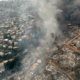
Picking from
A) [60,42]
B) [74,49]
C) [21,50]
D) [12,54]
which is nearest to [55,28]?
[60,42]

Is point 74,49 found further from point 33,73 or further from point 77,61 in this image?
point 33,73

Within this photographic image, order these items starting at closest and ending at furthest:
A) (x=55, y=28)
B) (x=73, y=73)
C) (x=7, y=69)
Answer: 1. (x=73, y=73)
2. (x=7, y=69)
3. (x=55, y=28)

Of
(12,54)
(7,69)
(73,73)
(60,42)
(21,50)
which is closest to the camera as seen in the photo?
(73,73)

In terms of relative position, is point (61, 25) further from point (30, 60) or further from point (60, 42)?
point (30, 60)

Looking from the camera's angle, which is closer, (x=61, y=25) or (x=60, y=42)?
(x=60, y=42)

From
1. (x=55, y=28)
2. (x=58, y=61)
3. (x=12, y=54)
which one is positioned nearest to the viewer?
(x=58, y=61)

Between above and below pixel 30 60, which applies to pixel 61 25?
above

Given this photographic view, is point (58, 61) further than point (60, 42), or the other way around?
point (60, 42)

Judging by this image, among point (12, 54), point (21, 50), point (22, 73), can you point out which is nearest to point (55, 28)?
point (21, 50)

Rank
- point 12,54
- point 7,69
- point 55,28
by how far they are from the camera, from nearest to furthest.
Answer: point 7,69
point 12,54
point 55,28
